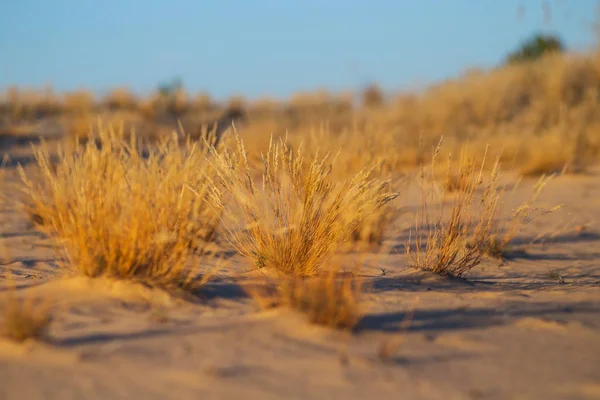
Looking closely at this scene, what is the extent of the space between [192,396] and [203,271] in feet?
7.42

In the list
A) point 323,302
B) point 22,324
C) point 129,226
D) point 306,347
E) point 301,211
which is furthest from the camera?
point 301,211

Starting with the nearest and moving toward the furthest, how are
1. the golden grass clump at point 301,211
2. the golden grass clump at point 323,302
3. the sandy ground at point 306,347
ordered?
the sandy ground at point 306,347, the golden grass clump at point 323,302, the golden grass clump at point 301,211

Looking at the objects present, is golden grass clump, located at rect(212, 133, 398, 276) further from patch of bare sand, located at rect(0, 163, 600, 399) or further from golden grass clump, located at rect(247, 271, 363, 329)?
golden grass clump, located at rect(247, 271, 363, 329)

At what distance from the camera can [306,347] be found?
10.2 ft

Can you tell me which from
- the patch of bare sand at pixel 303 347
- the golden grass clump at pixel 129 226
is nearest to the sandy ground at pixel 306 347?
the patch of bare sand at pixel 303 347

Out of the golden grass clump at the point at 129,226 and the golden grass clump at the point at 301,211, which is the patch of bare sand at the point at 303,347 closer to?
the golden grass clump at the point at 129,226

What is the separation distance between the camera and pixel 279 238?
4484 mm

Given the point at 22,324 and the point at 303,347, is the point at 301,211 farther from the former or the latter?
the point at 22,324

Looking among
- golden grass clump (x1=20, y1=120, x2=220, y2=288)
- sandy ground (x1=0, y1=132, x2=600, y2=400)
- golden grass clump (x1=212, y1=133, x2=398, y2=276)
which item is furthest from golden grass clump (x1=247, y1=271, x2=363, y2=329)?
golden grass clump (x1=212, y1=133, x2=398, y2=276)

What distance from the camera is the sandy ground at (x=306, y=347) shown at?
2.73 meters

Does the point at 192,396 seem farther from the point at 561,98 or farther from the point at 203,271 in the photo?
the point at 561,98

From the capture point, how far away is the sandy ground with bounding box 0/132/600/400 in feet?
8.96

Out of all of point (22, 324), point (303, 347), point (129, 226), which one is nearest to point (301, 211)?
point (129, 226)

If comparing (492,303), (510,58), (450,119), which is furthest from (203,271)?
(510,58)
